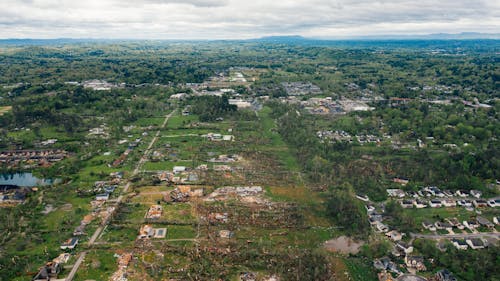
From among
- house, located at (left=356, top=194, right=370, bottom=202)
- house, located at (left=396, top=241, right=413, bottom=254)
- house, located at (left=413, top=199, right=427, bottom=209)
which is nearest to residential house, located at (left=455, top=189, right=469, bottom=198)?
house, located at (left=413, top=199, right=427, bottom=209)

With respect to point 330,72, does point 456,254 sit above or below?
below

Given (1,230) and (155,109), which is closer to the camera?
(1,230)

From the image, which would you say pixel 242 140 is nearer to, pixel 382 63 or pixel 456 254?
pixel 456 254

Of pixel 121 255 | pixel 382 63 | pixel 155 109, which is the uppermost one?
pixel 382 63

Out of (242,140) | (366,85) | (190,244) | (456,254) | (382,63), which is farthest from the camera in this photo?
(382,63)

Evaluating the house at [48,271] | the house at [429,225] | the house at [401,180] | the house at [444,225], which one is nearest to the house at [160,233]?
the house at [48,271]

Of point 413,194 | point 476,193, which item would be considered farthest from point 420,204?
point 476,193

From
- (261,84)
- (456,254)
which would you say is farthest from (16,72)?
(456,254)
